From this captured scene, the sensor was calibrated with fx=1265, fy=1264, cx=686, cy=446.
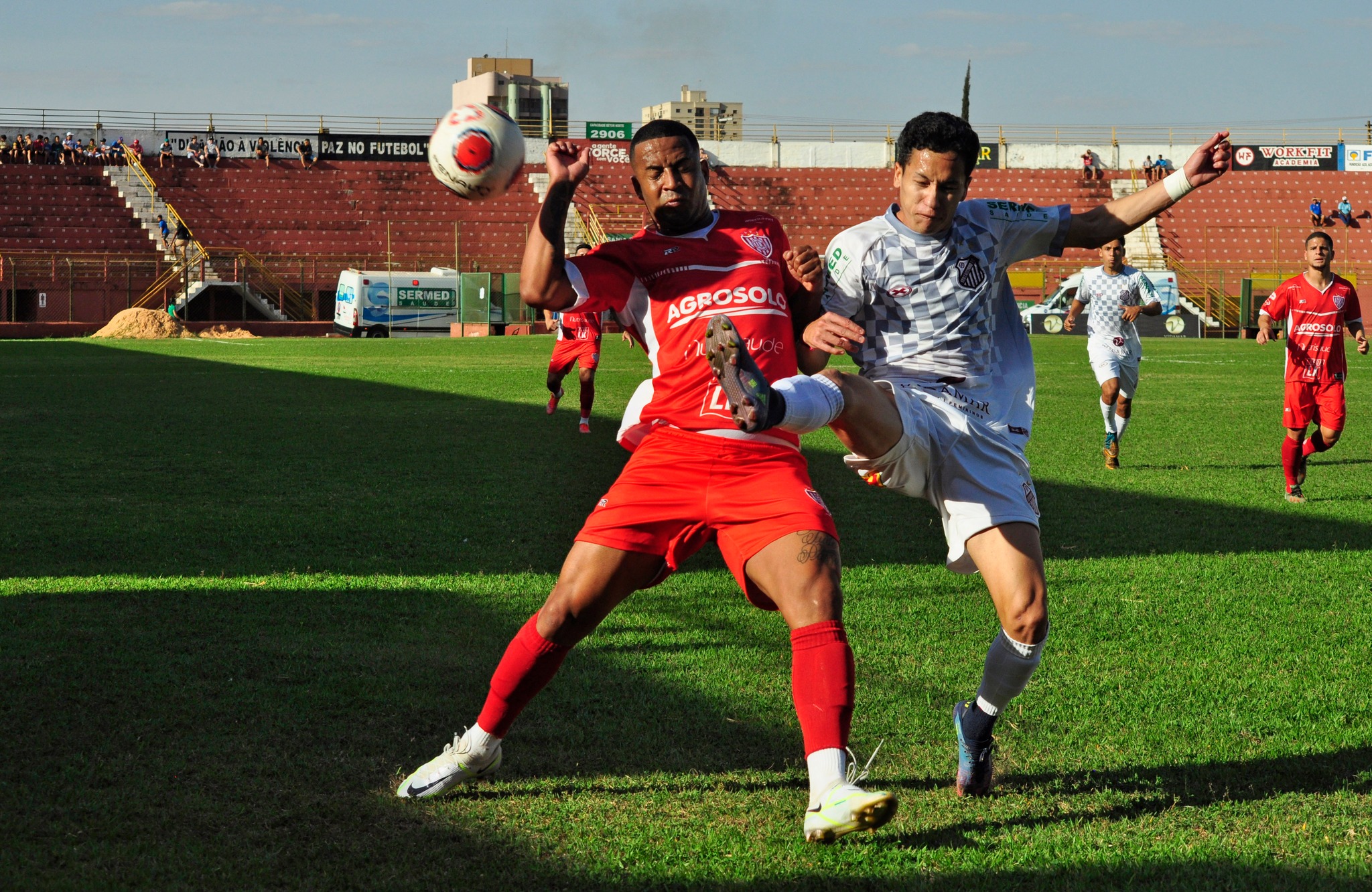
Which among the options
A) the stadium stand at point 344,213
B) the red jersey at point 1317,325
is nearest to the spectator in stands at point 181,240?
the stadium stand at point 344,213

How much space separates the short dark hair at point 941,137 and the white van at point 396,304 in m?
39.1

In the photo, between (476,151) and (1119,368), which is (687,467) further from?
(1119,368)

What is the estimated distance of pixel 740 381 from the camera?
Result: 3311 millimetres

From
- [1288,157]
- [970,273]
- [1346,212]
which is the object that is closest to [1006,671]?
[970,273]

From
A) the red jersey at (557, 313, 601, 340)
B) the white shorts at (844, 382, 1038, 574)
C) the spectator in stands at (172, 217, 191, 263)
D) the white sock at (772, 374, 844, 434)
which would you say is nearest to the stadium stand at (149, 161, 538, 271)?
the spectator in stands at (172, 217, 191, 263)

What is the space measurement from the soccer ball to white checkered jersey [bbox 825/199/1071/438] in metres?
1.27

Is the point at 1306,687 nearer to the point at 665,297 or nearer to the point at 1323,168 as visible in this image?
the point at 665,297

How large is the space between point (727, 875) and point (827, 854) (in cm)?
31

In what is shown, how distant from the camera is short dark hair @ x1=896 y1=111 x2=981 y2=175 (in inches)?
151

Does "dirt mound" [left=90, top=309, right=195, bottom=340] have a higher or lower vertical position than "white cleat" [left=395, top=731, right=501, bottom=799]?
higher

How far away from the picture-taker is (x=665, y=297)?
3857mm

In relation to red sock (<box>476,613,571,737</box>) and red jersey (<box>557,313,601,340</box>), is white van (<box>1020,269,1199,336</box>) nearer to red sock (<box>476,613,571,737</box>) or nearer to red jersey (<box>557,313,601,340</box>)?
red jersey (<box>557,313,601,340</box>)

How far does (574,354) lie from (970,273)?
10.7 meters

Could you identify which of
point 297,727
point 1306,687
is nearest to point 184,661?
point 297,727
